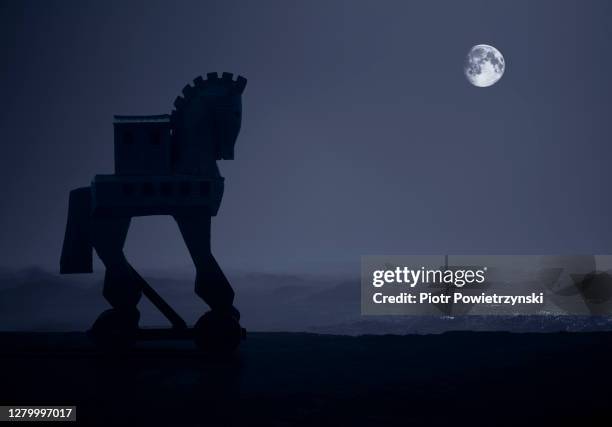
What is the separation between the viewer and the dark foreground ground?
8148 mm

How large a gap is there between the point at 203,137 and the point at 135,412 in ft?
18.8

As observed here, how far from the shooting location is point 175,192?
11930 millimetres

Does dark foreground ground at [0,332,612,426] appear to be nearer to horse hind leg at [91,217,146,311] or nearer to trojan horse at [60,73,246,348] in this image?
trojan horse at [60,73,246,348]

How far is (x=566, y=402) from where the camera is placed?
8828 millimetres

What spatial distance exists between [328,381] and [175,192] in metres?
4.57

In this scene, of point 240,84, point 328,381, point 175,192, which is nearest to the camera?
point 328,381

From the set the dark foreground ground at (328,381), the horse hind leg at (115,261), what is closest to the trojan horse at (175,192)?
the horse hind leg at (115,261)

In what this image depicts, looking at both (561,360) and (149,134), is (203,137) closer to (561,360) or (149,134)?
(149,134)

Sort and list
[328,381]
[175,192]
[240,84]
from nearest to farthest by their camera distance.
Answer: [328,381]
[175,192]
[240,84]

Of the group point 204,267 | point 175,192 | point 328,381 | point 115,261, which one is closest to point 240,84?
point 175,192

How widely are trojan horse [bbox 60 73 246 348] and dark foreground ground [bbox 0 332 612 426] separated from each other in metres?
0.80

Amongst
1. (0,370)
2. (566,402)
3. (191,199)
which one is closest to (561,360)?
(566,402)

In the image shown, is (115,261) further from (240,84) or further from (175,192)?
(240,84)

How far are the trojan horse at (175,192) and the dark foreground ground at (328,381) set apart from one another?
31.6 inches
